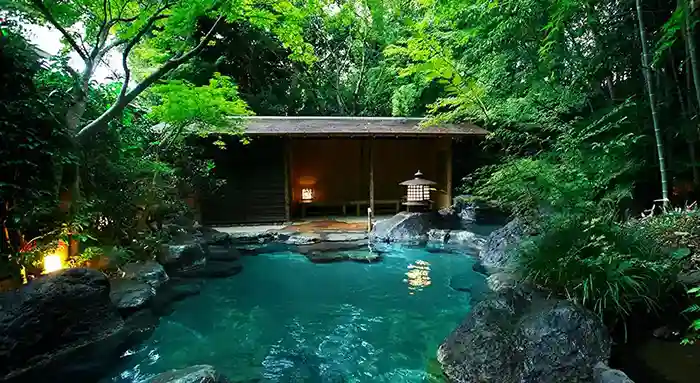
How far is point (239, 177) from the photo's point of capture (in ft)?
41.4

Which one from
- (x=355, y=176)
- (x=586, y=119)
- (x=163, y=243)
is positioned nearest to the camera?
(x=586, y=119)

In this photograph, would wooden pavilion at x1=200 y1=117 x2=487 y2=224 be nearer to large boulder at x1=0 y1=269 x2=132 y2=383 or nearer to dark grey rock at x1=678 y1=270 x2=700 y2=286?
large boulder at x1=0 y1=269 x2=132 y2=383

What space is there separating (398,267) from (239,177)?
6357 millimetres

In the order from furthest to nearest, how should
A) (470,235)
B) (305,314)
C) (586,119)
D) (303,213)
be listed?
1. (303,213)
2. (470,235)
3. (586,119)
4. (305,314)

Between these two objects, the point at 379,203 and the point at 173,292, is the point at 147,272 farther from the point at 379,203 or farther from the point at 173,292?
the point at 379,203

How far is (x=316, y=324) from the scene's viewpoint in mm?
5793

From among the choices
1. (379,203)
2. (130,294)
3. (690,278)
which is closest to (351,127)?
(379,203)

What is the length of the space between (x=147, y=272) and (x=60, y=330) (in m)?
2.39

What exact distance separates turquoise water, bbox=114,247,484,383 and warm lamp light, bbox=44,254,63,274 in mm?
1563

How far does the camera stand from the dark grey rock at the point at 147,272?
6862 millimetres

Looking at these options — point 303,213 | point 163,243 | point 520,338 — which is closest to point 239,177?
point 303,213

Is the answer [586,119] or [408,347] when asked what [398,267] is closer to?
[408,347]

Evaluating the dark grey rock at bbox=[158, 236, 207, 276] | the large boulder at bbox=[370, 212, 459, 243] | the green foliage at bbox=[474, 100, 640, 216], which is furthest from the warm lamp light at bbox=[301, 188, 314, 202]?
the green foliage at bbox=[474, 100, 640, 216]

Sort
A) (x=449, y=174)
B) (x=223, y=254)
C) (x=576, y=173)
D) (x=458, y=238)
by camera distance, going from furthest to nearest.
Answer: (x=449, y=174) → (x=458, y=238) → (x=223, y=254) → (x=576, y=173)
